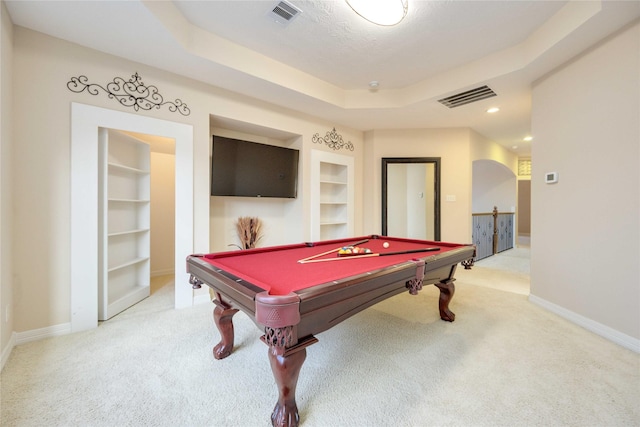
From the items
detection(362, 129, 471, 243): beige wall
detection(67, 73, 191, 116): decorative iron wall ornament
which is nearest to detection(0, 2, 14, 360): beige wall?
detection(67, 73, 191, 116): decorative iron wall ornament

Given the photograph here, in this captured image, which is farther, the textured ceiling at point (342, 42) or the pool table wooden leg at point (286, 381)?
the textured ceiling at point (342, 42)

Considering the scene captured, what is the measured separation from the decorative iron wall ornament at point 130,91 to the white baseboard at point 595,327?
14.3ft

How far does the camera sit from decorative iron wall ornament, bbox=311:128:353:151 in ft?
13.2

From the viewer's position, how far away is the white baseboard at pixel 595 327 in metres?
1.93

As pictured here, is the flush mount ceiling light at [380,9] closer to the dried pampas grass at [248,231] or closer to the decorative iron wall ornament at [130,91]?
the decorative iron wall ornament at [130,91]

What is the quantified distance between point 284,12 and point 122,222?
2.63 meters

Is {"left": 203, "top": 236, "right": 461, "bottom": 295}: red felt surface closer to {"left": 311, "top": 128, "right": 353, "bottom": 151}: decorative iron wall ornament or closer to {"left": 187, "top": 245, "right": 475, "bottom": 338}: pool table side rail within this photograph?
{"left": 187, "top": 245, "right": 475, "bottom": 338}: pool table side rail

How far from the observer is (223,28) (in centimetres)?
237

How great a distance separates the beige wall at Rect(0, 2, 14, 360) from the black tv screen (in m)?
1.58

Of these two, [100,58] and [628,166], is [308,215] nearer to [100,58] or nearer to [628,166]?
[100,58]

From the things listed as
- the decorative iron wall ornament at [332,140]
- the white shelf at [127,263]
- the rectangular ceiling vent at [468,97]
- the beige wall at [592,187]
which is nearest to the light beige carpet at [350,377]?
the beige wall at [592,187]

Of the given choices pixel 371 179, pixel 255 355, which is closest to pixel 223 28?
pixel 255 355

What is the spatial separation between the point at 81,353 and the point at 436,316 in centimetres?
290

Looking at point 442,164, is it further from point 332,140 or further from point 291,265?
point 291,265
